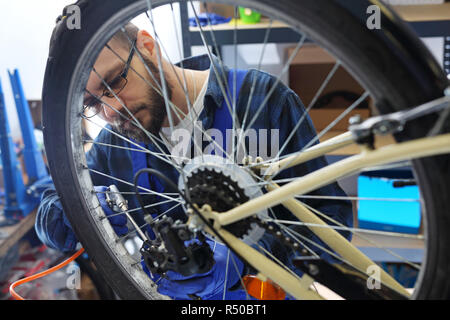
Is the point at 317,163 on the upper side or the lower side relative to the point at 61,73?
lower

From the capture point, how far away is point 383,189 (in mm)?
1222

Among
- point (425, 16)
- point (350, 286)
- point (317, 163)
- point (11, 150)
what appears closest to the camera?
point (350, 286)

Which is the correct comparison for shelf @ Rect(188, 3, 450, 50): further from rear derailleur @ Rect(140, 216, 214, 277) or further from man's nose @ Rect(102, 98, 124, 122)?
rear derailleur @ Rect(140, 216, 214, 277)

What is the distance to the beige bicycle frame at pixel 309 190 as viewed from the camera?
0.40 metres

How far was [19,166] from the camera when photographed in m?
1.26

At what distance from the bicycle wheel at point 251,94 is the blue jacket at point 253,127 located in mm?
24

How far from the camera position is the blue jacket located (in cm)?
78

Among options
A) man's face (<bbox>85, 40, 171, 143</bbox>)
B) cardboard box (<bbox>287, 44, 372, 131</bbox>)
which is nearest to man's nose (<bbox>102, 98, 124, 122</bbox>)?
man's face (<bbox>85, 40, 171, 143</bbox>)

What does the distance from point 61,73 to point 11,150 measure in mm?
719

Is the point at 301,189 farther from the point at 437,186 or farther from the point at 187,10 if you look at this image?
the point at 187,10

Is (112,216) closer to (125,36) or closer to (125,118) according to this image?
(125,118)

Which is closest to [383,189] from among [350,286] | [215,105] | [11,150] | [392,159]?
[215,105]

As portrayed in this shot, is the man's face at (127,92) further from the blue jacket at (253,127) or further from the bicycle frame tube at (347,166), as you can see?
the bicycle frame tube at (347,166)

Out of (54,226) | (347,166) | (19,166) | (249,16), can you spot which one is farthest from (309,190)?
(19,166)
